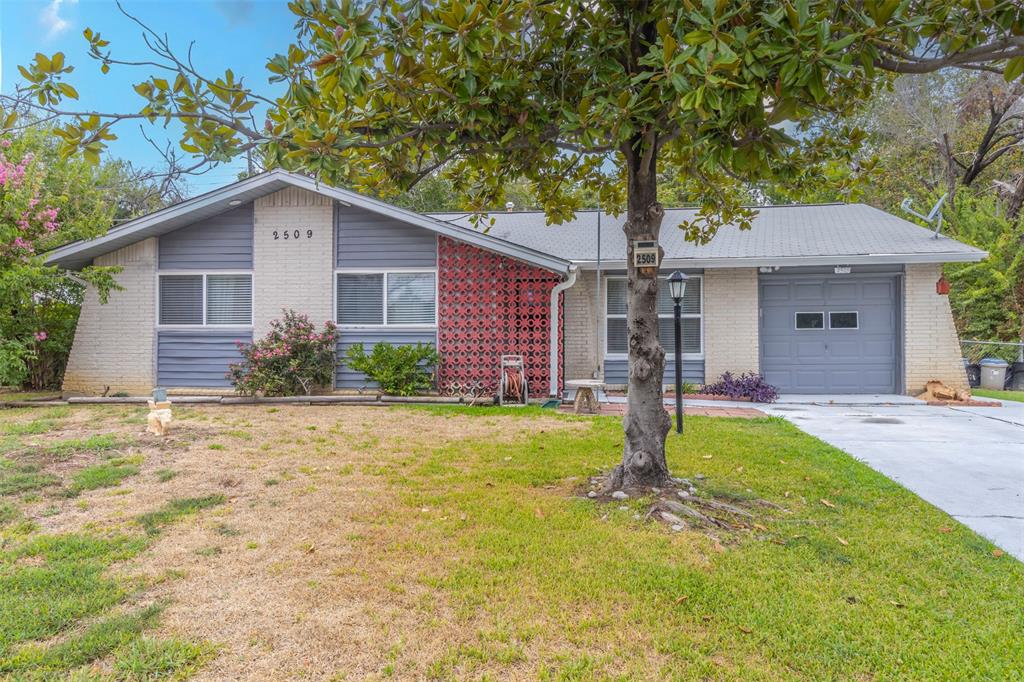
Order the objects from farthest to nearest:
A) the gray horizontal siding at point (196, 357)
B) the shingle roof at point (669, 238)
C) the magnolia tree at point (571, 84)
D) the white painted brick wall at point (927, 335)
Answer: the gray horizontal siding at point (196, 357), the white painted brick wall at point (927, 335), the shingle roof at point (669, 238), the magnolia tree at point (571, 84)

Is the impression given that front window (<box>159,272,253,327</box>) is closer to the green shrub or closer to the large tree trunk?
the green shrub

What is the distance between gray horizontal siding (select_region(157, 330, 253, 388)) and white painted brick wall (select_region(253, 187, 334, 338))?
0.65 meters

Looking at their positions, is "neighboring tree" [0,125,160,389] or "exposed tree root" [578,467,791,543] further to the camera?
"neighboring tree" [0,125,160,389]

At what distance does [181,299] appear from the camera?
1077 cm

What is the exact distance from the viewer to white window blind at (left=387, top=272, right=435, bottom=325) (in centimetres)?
1045

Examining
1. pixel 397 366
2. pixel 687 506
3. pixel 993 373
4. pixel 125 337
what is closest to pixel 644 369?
pixel 687 506

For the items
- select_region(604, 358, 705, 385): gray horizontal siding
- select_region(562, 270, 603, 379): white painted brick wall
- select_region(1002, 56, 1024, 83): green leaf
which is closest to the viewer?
select_region(1002, 56, 1024, 83): green leaf

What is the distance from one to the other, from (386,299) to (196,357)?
386cm

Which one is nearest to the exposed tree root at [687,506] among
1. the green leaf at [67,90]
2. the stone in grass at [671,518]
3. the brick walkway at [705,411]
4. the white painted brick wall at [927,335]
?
the stone in grass at [671,518]

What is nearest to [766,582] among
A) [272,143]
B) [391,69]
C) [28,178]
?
[391,69]

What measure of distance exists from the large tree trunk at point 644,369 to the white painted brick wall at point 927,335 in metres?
8.65

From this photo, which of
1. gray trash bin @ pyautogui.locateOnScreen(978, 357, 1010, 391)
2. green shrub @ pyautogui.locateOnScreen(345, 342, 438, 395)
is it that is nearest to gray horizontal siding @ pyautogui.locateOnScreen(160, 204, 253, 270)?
green shrub @ pyautogui.locateOnScreen(345, 342, 438, 395)

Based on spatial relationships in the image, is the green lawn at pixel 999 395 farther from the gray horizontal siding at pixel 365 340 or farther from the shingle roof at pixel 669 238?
the gray horizontal siding at pixel 365 340

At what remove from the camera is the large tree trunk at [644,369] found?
4516 mm
